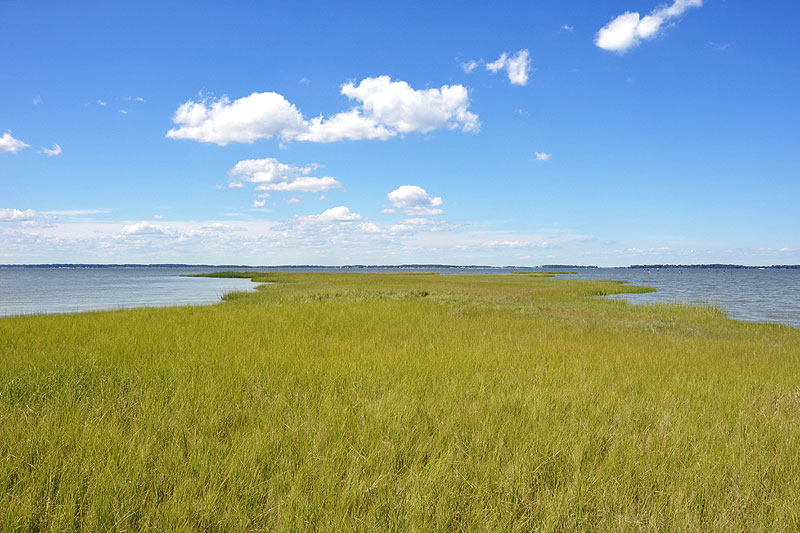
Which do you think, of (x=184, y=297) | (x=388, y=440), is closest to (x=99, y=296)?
(x=184, y=297)

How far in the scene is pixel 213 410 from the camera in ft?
18.3

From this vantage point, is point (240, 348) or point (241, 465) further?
point (240, 348)

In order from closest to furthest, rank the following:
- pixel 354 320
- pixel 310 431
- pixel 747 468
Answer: pixel 747 468 < pixel 310 431 < pixel 354 320

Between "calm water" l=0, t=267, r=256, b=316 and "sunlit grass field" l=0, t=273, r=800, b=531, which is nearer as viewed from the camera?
"sunlit grass field" l=0, t=273, r=800, b=531

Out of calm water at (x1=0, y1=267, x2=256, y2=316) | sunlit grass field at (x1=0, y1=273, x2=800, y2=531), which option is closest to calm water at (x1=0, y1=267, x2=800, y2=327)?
calm water at (x1=0, y1=267, x2=256, y2=316)

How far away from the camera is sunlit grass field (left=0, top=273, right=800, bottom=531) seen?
3441 millimetres

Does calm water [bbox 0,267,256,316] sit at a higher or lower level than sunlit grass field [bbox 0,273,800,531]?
lower

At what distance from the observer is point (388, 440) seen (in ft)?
15.6

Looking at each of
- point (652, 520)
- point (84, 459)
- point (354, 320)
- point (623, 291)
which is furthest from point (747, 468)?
point (623, 291)

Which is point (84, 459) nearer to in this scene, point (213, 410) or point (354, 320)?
point (213, 410)

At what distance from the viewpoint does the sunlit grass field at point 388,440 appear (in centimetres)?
344

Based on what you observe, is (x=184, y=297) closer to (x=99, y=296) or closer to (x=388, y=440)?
(x=99, y=296)

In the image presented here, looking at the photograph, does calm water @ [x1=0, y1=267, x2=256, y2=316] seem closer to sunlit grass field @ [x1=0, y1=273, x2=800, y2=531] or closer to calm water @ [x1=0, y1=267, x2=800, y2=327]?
calm water @ [x1=0, y1=267, x2=800, y2=327]

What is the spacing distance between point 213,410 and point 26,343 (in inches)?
322
